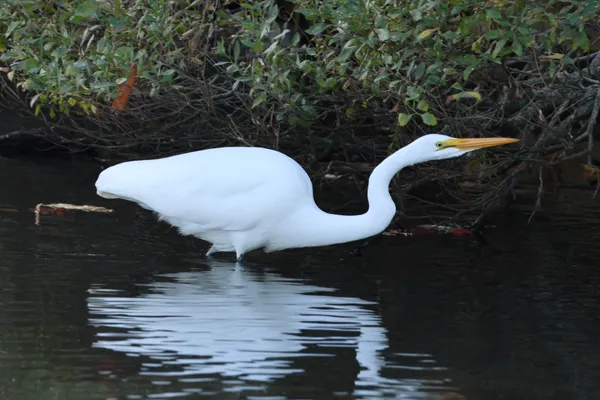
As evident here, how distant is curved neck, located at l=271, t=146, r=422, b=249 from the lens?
Result: 6840 millimetres

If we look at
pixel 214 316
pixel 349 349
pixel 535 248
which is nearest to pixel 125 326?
pixel 214 316

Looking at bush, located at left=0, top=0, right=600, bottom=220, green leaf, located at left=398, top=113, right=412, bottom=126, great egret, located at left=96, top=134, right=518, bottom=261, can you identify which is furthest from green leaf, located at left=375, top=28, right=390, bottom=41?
great egret, located at left=96, top=134, right=518, bottom=261

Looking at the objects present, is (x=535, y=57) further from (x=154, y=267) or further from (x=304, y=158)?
(x=304, y=158)

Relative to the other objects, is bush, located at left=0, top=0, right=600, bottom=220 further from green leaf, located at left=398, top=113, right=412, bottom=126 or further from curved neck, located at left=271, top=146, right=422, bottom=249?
curved neck, located at left=271, top=146, right=422, bottom=249

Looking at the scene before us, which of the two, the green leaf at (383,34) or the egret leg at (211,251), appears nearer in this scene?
the green leaf at (383,34)

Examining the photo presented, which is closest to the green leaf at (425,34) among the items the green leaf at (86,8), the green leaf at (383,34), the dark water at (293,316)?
the green leaf at (383,34)

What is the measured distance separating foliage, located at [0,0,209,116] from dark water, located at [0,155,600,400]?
→ 101 centimetres

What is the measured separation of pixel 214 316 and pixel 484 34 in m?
2.10

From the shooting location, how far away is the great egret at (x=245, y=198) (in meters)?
6.89

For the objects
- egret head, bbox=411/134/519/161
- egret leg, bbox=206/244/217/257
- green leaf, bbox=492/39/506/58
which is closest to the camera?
green leaf, bbox=492/39/506/58

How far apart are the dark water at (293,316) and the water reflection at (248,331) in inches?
0.5

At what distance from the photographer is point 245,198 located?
695 cm

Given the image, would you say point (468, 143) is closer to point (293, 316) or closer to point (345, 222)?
point (345, 222)

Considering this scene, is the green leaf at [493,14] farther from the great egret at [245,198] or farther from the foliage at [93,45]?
the foliage at [93,45]
